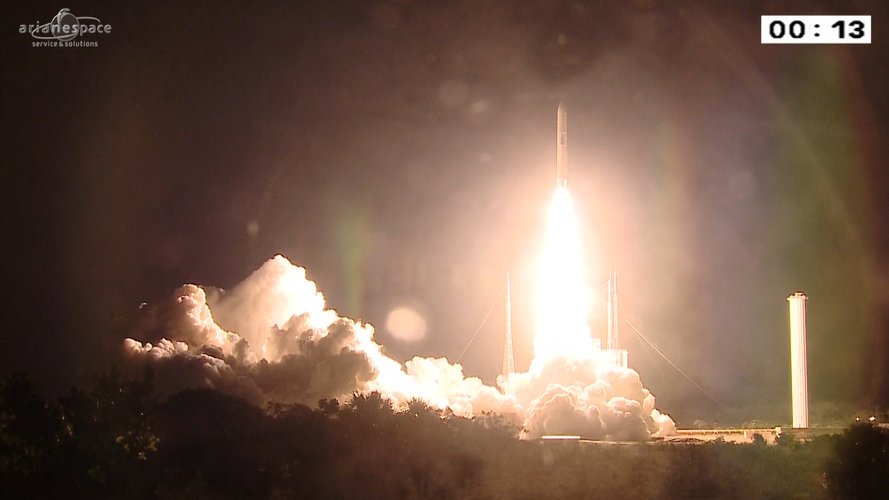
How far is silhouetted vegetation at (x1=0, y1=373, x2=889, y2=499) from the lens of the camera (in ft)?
176

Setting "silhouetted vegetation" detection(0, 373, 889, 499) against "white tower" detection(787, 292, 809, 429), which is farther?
"white tower" detection(787, 292, 809, 429)

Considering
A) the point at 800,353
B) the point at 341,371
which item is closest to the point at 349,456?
the point at 341,371

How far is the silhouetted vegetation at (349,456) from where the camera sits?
53781mm

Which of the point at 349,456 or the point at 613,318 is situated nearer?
the point at 349,456

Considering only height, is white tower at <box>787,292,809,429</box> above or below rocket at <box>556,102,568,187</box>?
below

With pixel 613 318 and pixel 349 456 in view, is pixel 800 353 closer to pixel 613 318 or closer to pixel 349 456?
pixel 613 318

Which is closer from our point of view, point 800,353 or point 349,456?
point 349,456

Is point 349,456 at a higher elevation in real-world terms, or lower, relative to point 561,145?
lower

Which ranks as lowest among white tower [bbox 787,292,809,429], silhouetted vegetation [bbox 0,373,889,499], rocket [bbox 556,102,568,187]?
silhouetted vegetation [bbox 0,373,889,499]

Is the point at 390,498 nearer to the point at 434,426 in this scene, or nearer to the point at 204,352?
the point at 434,426

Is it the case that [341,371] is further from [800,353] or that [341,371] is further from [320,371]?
[800,353]

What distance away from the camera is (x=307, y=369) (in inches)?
2355

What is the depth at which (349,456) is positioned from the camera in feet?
185

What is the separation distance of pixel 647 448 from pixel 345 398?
1406cm
